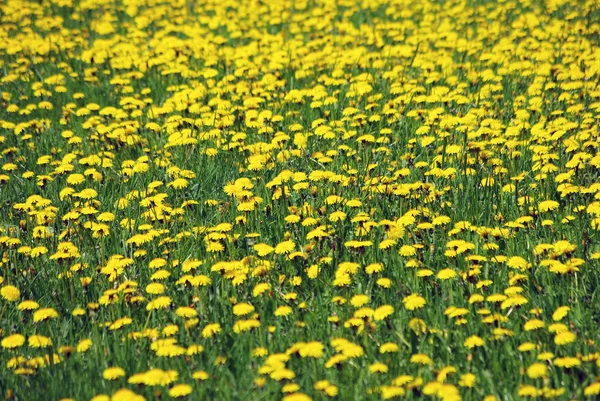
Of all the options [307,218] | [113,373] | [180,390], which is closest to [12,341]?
[113,373]

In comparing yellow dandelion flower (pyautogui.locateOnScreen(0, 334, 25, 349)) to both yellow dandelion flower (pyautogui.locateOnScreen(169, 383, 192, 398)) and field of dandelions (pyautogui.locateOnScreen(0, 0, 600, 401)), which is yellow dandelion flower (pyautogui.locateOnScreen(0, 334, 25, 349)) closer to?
field of dandelions (pyautogui.locateOnScreen(0, 0, 600, 401))

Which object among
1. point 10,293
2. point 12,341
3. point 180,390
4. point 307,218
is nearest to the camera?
point 180,390

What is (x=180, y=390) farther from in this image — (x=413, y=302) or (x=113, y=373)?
(x=413, y=302)

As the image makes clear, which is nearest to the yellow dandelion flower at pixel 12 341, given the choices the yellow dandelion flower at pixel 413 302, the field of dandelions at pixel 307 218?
the field of dandelions at pixel 307 218

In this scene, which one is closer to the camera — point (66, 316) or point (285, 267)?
point (66, 316)

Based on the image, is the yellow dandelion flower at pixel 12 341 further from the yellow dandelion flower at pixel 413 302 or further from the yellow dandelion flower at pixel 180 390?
the yellow dandelion flower at pixel 413 302

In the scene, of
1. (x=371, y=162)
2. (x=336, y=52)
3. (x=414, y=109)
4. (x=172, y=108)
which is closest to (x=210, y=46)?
(x=336, y=52)

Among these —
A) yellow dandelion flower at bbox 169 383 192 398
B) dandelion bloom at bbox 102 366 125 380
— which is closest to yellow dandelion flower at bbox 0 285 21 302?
Result: dandelion bloom at bbox 102 366 125 380

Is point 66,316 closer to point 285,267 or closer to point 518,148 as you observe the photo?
point 285,267
